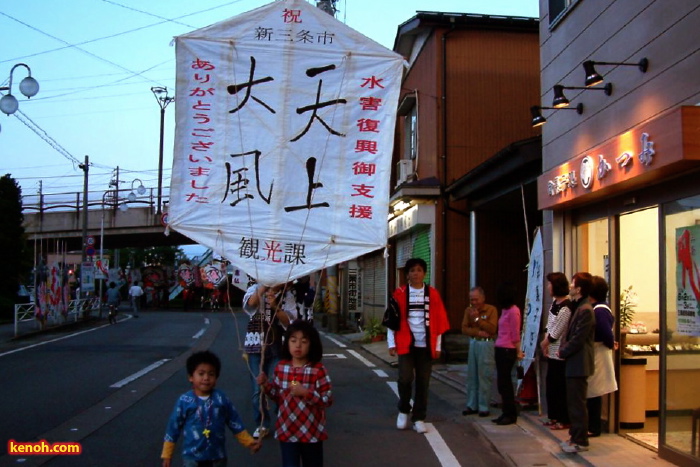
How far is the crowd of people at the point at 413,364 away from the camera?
186 inches

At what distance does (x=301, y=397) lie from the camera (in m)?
4.77

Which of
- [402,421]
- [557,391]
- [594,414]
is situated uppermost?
[557,391]

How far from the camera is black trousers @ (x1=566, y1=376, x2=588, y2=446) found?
703 centimetres

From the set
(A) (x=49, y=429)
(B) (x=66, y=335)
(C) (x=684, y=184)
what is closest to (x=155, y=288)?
(B) (x=66, y=335)

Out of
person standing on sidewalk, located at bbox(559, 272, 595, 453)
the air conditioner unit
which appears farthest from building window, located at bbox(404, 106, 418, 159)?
person standing on sidewalk, located at bbox(559, 272, 595, 453)

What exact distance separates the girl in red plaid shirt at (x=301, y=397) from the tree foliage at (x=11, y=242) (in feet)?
103

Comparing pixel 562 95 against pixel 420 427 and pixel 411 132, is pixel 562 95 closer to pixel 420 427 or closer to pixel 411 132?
pixel 420 427

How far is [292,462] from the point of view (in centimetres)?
487

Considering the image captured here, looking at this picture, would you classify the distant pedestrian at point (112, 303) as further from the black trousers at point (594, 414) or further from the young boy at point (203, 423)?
the young boy at point (203, 423)

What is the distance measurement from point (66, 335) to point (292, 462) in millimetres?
19847

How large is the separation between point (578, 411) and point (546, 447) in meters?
0.79

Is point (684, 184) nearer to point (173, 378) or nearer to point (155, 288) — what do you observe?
point (173, 378)

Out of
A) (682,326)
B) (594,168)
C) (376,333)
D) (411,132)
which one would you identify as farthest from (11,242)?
(682,326)

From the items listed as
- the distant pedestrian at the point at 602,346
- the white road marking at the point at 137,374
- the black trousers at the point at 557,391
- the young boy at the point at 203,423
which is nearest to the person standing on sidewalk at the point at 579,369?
the distant pedestrian at the point at 602,346
